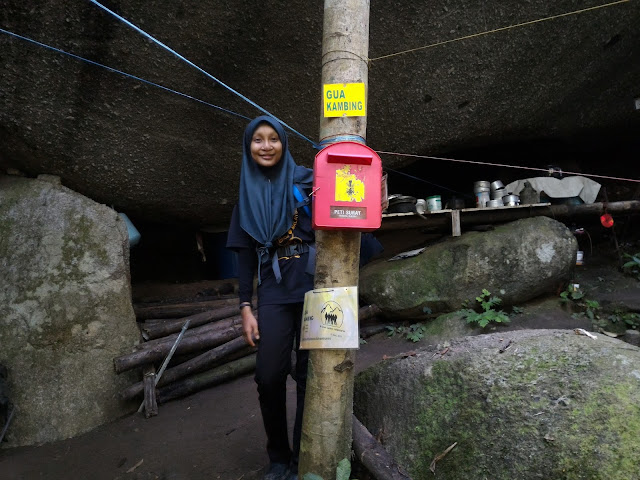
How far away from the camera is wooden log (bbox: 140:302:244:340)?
4.07 meters

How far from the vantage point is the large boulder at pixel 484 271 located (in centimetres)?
491

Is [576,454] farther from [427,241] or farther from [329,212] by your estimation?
[427,241]

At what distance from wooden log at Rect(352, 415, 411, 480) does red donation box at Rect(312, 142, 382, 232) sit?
3.23ft

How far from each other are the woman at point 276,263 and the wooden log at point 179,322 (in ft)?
8.42

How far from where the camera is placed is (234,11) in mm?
3314

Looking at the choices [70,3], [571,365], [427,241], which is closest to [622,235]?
[427,241]

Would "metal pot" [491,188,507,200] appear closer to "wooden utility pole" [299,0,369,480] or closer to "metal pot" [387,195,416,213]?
"metal pot" [387,195,416,213]

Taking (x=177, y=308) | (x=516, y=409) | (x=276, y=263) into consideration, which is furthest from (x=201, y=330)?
(x=516, y=409)

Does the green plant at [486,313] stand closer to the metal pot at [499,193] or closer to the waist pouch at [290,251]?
the metal pot at [499,193]

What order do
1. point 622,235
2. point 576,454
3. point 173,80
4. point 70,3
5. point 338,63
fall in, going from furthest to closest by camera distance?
point 622,235
point 173,80
point 70,3
point 338,63
point 576,454

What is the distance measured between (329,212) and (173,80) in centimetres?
309

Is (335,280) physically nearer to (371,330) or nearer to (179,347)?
(179,347)

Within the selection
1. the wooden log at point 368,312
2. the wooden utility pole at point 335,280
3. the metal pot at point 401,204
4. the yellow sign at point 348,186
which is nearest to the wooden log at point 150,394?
the wooden utility pole at point 335,280

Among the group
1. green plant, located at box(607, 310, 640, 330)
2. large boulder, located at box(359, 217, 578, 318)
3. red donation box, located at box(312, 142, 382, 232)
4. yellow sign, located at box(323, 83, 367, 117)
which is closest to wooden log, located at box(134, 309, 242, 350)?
large boulder, located at box(359, 217, 578, 318)
